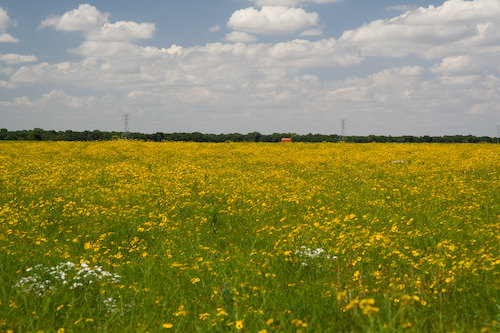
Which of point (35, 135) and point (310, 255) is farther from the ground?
point (35, 135)

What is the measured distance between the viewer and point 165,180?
48.9 feet

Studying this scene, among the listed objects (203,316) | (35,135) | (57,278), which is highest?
(35,135)

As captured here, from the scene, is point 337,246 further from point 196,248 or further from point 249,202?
point 249,202

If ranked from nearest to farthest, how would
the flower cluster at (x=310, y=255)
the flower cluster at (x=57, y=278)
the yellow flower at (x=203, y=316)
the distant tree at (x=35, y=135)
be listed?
the yellow flower at (x=203, y=316) → the flower cluster at (x=57, y=278) → the flower cluster at (x=310, y=255) → the distant tree at (x=35, y=135)

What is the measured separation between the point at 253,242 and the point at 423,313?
4.39m

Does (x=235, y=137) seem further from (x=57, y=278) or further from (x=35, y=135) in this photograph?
(x=57, y=278)

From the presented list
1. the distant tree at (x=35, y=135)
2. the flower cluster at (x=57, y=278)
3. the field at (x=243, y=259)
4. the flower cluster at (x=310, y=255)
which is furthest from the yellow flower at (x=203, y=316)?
the distant tree at (x=35, y=135)

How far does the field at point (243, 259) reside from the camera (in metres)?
4.73

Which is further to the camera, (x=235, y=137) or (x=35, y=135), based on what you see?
(x=235, y=137)

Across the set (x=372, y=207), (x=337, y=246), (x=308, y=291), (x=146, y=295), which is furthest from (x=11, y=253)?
(x=372, y=207)

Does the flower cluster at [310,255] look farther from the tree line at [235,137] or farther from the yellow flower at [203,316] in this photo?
the tree line at [235,137]

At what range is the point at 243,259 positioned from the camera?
692 cm

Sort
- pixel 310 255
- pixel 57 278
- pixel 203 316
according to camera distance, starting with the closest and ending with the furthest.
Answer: pixel 203 316 → pixel 57 278 → pixel 310 255

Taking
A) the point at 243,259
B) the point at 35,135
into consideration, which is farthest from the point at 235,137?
the point at 243,259
